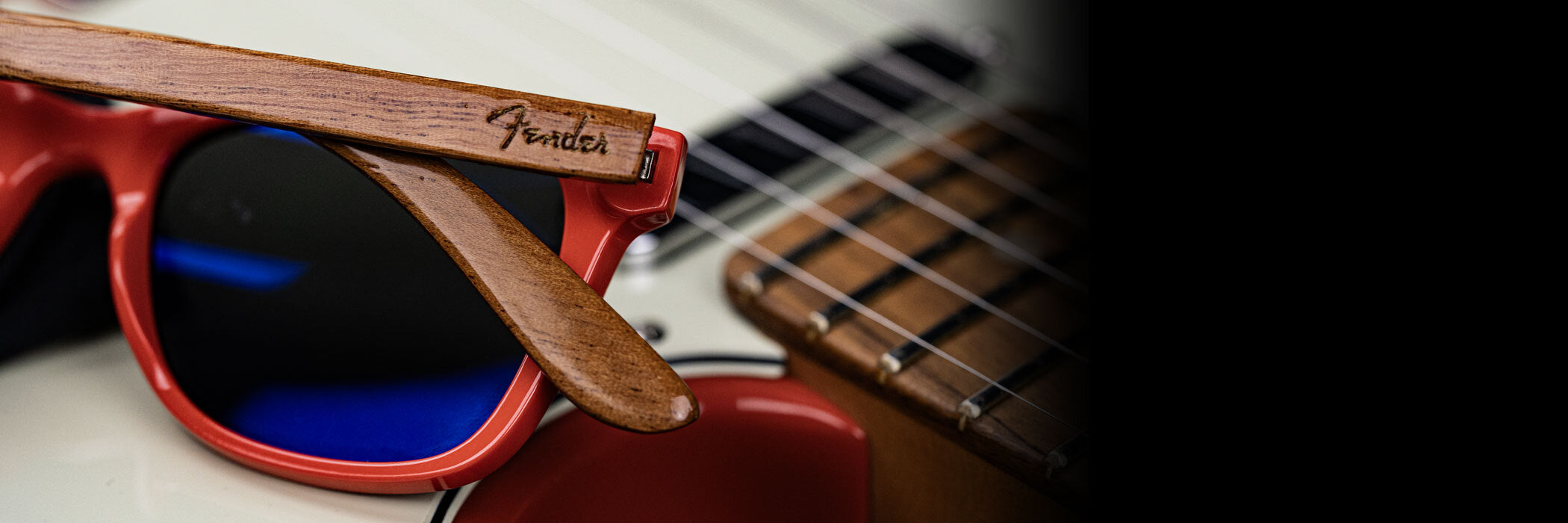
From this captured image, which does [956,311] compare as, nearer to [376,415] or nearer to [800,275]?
[800,275]

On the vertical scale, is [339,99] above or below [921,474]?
above

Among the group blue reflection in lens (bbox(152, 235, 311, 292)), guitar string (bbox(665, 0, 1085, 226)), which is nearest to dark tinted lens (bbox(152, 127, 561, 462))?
blue reflection in lens (bbox(152, 235, 311, 292))

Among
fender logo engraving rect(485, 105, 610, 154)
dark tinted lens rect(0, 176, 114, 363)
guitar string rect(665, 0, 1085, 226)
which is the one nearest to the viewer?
fender logo engraving rect(485, 105, 610, 154)

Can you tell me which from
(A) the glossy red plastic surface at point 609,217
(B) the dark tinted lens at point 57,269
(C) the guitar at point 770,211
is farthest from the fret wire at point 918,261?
(B) the dark tinted lens at point 57,269

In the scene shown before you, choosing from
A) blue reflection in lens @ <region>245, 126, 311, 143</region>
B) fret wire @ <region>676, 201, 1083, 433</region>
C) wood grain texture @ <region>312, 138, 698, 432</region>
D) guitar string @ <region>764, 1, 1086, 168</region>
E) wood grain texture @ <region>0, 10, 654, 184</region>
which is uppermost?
wood grain texture @ <region>0, 10, 654, 184</region>

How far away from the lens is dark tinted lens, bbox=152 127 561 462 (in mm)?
353

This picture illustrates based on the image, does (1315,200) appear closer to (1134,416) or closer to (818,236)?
(1134,416)

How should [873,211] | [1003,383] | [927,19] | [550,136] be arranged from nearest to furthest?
[550,136] < [1003,383] < [873,211] < [927,19]

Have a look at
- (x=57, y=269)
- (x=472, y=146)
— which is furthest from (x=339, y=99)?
(x=57, y=269)

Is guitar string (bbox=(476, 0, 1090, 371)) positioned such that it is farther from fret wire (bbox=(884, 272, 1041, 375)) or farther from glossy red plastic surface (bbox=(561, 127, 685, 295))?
glossy red plastic surface (bbox=(561, 127, 685, 295))

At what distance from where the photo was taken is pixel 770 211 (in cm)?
49

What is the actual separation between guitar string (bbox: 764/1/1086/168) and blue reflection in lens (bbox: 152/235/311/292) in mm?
318

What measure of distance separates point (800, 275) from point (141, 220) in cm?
24

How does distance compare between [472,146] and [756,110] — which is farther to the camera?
[756,110]
